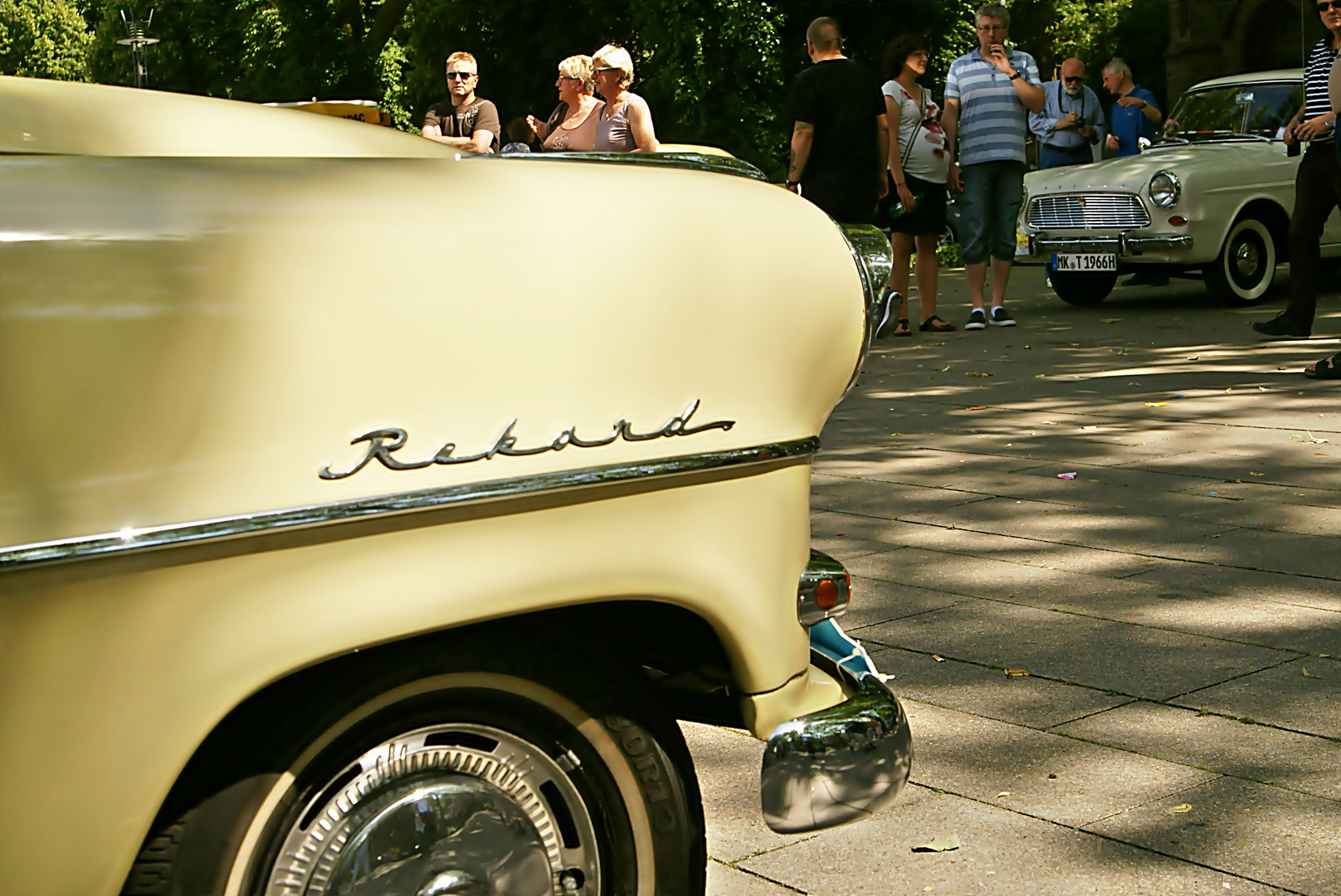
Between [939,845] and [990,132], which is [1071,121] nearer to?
[990,132]

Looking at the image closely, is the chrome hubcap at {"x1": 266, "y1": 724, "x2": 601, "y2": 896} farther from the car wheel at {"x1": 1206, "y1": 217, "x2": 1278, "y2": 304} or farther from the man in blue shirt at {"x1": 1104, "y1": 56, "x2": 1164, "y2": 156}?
the man in blue shirt at {"x1": 1104, "y1": 56, "x2": 1164, "y2": 156}

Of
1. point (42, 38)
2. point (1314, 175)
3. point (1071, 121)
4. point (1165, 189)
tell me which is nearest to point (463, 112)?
point (1314, 175)

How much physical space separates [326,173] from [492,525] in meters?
0.52

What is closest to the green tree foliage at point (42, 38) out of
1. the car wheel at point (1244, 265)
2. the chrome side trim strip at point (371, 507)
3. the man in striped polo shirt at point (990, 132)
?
the man in striped polo shirt at point (990, 132)

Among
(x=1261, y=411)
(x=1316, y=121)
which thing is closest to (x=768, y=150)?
A: (x=1316, y=121)

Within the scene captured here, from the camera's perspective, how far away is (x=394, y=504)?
1966mm

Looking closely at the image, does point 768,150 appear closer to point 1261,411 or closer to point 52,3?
point 1261,411

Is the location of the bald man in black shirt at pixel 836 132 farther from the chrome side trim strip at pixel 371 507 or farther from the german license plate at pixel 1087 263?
the chrome side trim strip at pixel 371 507

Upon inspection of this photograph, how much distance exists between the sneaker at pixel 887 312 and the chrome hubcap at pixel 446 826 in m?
0.92

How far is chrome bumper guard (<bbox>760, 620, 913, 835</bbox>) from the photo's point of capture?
7.80 ft

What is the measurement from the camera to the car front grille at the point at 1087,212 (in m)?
12.2

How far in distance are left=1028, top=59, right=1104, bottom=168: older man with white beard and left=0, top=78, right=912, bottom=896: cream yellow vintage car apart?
12.5 m

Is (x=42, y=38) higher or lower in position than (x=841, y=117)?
higher

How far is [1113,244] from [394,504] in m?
11.1
